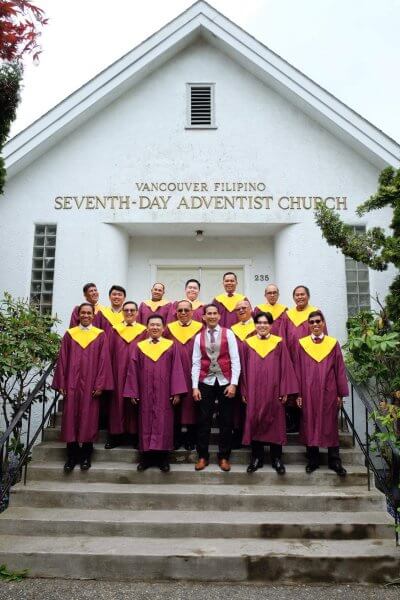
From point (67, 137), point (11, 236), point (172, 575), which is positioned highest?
point (67, 137)

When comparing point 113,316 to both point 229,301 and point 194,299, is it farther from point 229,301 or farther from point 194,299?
point 229,301

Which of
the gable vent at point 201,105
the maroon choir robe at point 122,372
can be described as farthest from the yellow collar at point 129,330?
the gable vent at point 201,105

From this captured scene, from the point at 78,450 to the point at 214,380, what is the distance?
72.2 inches

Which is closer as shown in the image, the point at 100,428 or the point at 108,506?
the point at 108,506

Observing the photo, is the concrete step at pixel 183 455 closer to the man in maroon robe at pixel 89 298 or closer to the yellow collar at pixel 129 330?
the yellow collar at pixel 129 330

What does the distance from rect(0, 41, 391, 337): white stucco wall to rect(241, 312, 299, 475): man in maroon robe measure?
112 inches

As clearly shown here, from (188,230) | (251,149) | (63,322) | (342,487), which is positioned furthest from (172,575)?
(251,149)

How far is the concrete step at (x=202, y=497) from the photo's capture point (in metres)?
5.16

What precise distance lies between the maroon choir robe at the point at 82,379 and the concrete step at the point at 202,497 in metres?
0.65

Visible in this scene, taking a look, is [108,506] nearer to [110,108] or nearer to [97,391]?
[97,391]

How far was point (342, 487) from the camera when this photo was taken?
18.0 ft

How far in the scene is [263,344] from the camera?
5934 mm

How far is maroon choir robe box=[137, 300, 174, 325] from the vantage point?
722 centimetres

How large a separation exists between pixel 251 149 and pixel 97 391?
5.28 meters
